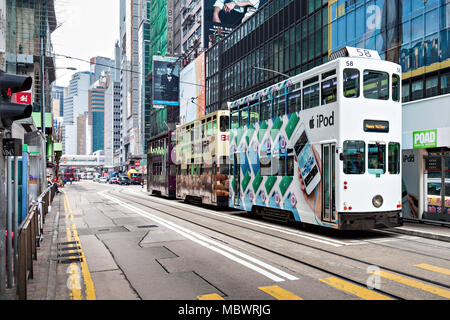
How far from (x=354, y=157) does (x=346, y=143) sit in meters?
0.45

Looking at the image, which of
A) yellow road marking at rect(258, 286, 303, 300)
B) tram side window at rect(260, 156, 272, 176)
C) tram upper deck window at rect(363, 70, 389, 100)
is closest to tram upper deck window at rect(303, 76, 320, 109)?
tram upper deck window at rect(363, 70, 389, 100)

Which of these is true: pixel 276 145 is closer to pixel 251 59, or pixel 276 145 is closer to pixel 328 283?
pixel 328 283

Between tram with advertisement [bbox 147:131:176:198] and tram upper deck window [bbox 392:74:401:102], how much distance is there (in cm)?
1793

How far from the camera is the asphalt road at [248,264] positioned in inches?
253

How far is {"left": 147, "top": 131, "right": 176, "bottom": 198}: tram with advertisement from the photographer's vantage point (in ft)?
92.1

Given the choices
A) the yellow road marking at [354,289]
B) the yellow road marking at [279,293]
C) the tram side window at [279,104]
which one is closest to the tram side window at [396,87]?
the tram side window at [279,104]

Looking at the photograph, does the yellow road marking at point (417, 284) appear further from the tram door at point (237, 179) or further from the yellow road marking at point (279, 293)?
the tram door at point (237, 179)

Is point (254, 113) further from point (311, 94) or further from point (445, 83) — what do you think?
point (445, 83)

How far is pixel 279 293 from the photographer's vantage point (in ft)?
20.7

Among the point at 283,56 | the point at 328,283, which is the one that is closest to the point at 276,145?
the point at 328,283

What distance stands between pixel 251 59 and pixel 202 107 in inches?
723

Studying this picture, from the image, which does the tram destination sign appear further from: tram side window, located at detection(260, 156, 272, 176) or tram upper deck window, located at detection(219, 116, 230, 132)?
tram upper deck window, located at detection(219, 116, 230, 132)

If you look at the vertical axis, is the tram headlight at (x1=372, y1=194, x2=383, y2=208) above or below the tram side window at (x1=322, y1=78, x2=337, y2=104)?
below

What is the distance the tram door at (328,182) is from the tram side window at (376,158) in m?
0.98
